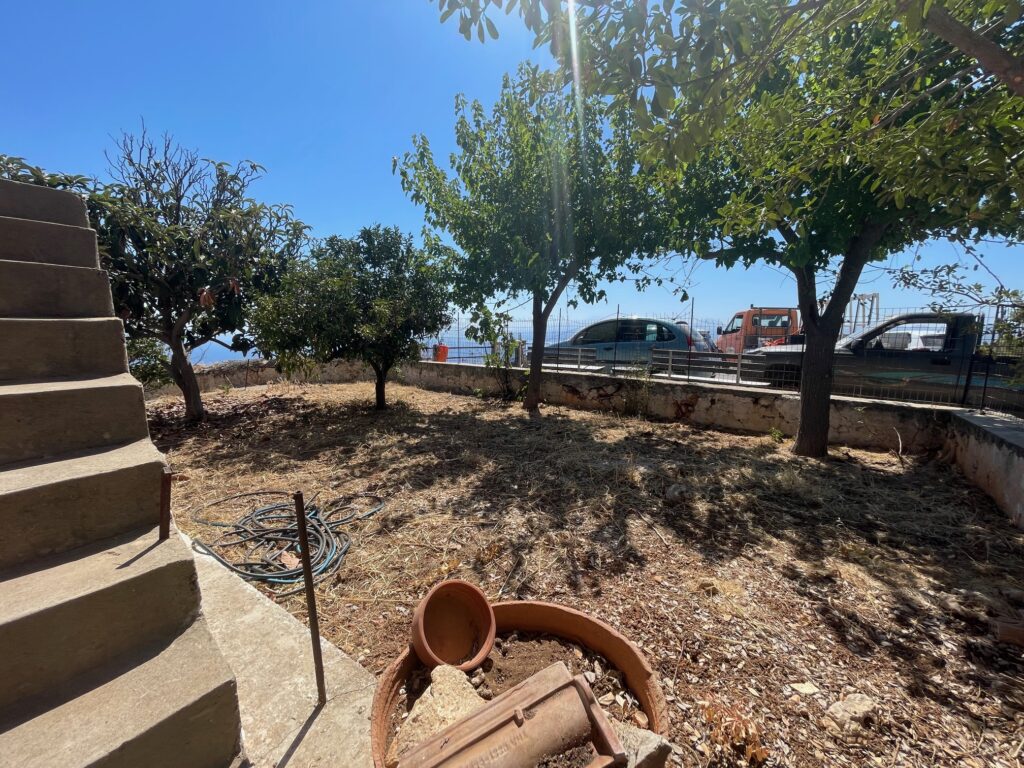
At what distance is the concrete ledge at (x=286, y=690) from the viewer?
1.36m

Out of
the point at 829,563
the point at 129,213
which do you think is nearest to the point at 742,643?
the point at 829,563

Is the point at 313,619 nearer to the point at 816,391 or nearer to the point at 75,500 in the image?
the point at 75,500

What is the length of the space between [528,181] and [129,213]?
17.2 ft

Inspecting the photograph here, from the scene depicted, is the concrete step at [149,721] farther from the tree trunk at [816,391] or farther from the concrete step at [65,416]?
the tree trunk at [816,391]

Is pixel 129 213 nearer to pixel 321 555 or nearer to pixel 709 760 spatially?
pixel 321 555

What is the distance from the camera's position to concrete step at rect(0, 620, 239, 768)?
3.10 ft

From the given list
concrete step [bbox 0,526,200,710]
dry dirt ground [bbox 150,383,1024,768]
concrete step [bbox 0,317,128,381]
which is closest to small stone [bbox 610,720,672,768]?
dry dirt ground [bbox 150,383,1024,768]

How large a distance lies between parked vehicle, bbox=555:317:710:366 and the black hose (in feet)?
23.2

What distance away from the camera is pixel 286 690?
1.58 metres

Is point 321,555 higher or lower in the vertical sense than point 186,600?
lower

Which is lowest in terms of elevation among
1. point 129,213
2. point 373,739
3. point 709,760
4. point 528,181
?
point 709,760

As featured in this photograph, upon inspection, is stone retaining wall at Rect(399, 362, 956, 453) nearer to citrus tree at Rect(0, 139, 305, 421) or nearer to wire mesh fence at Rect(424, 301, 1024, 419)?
wire mesh fence at Rect(424, 301, 1024, 419)

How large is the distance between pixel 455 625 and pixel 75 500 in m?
1.40

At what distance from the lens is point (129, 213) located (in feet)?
17.3
